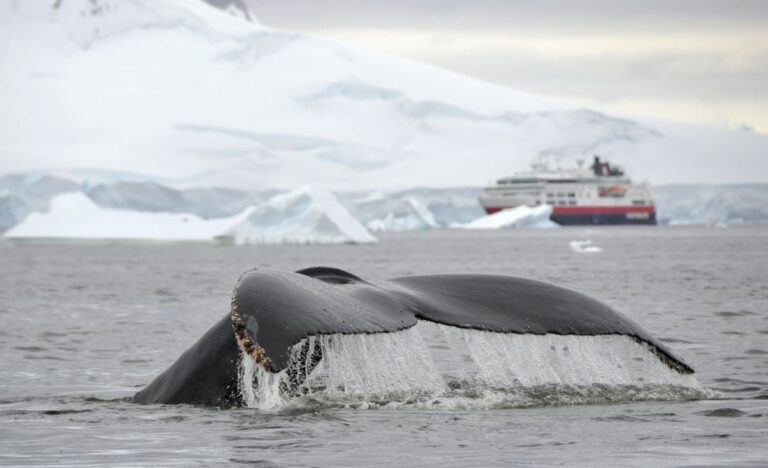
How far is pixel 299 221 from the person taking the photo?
135ft

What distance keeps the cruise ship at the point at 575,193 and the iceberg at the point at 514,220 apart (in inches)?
104

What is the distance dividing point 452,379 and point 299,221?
34.2 m

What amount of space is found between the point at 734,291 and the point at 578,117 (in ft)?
218

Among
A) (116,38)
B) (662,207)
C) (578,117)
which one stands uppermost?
(116,38)

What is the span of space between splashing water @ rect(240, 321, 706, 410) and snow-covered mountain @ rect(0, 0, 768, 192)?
221 ft

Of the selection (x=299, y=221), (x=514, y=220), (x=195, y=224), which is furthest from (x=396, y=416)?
(x=514, y=220)

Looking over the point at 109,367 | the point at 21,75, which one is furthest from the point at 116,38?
the point at 109,367

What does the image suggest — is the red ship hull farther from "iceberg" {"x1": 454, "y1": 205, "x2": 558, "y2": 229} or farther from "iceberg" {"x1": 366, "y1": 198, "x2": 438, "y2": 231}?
"iceberg" {"x1": 366, "y1": 198, "x2": 438, "y2": 231}

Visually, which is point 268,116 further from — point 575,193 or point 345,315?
point 345,315

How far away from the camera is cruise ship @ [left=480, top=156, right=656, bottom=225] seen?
268 ft

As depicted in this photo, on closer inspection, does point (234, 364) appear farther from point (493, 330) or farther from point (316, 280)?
point (493, 330)

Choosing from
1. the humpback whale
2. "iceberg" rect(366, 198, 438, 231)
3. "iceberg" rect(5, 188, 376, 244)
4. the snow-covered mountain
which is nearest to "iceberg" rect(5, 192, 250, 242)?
"iceberg" rect(5, 188, 376, 244)

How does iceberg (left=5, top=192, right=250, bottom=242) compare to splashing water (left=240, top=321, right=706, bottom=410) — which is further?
iceberg (left=5, top=192, right=250, bottom=242)

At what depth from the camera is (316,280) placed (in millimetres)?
4379
